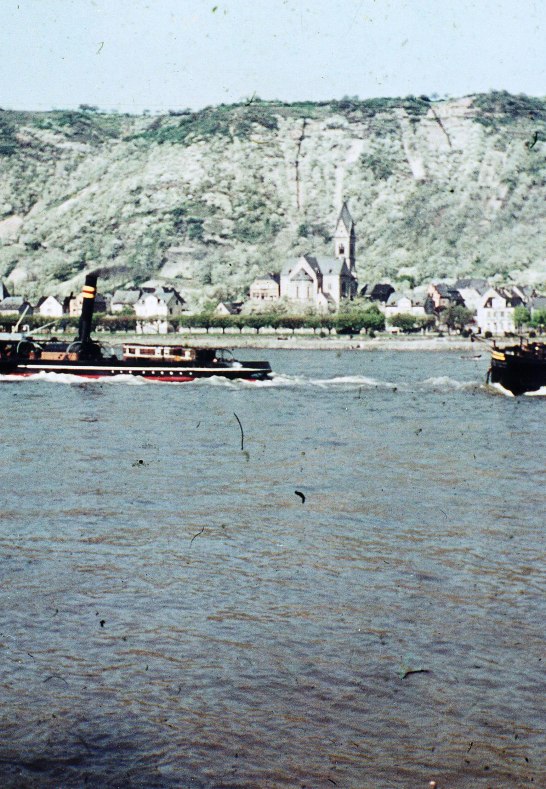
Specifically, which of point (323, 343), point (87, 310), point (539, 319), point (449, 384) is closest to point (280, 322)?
point (323, 343)

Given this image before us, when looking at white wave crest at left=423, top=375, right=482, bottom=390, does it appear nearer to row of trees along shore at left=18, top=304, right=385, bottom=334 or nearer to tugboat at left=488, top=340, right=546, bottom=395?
tugboat at left=488, top=340, right=546, bottom=395

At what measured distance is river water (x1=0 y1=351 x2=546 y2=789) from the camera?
39.8 feet

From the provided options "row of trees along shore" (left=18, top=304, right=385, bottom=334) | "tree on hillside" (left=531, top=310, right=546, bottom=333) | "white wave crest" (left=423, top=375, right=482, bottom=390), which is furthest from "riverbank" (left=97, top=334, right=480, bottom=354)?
"white wave crest" (left=423, top=375, right=482, bottom=390)

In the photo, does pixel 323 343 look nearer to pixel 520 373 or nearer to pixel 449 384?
pixel 449 384

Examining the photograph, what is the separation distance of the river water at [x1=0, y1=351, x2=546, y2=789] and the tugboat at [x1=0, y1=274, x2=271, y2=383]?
42.6 metres

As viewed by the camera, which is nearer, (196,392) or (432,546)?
(432,546)

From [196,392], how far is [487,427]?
81.0 ft

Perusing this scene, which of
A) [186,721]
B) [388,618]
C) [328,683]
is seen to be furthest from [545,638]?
[186,721]

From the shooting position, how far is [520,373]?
7344 cm

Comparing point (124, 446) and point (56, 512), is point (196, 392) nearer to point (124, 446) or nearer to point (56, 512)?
point (124, 446)

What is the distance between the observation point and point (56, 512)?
81.1 ft

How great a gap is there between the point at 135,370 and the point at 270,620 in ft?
206

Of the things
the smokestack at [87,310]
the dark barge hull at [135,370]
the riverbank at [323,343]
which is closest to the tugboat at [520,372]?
the dark barge hull at [135,370]

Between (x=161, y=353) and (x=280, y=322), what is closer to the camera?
(x=161, y=353)
